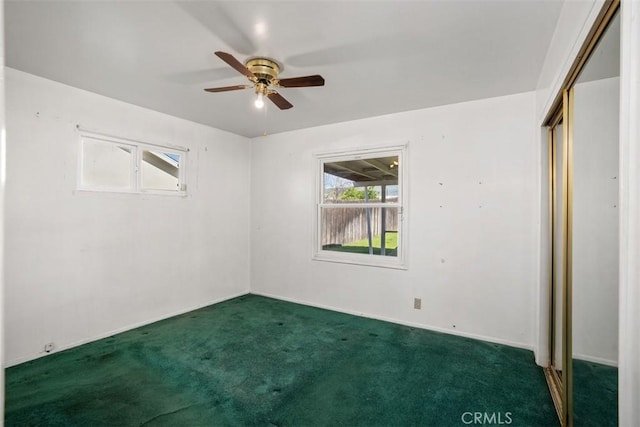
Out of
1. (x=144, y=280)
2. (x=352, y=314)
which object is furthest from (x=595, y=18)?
(x=144, y=280)

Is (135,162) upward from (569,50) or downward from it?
downward

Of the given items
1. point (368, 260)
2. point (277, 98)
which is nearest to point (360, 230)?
point (368, 260)

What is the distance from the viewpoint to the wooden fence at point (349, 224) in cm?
371

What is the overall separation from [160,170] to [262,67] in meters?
2.09

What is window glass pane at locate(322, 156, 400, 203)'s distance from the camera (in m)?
3.69

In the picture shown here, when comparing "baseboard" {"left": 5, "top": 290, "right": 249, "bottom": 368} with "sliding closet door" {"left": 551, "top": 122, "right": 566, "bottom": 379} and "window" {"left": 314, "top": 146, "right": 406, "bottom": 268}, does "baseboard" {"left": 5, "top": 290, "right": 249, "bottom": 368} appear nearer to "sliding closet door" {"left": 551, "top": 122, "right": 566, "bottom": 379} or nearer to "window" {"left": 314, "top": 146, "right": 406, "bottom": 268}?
"window" {"left": 314, "top": 146, "right": 406, "bottom": 268}

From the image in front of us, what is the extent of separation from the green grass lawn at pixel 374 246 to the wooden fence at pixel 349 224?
0.16 feet

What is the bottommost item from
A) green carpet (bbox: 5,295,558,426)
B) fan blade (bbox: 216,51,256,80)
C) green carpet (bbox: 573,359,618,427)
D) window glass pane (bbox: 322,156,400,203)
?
green carpet (bbox: 5,295,558,426)

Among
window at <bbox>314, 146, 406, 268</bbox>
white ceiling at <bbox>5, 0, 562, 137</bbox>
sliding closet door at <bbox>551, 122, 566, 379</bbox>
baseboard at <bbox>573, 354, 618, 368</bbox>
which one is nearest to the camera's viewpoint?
baseboard at <bbox>573, 354, 618, 368</bbox>

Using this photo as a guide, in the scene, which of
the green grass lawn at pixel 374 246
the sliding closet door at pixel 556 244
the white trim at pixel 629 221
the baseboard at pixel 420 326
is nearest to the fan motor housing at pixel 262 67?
the white trim at pixel 629 221

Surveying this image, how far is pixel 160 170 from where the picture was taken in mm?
3629

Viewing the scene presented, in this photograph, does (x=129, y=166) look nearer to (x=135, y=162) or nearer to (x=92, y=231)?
(x=135, y=162)

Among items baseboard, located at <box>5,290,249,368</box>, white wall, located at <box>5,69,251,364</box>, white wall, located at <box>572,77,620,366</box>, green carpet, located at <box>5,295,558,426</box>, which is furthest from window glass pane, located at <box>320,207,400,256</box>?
white wall, located at <box>572,77,620,366</box>

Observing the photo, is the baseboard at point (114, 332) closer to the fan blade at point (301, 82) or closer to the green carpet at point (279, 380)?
the green carpet at point (279, 380)
